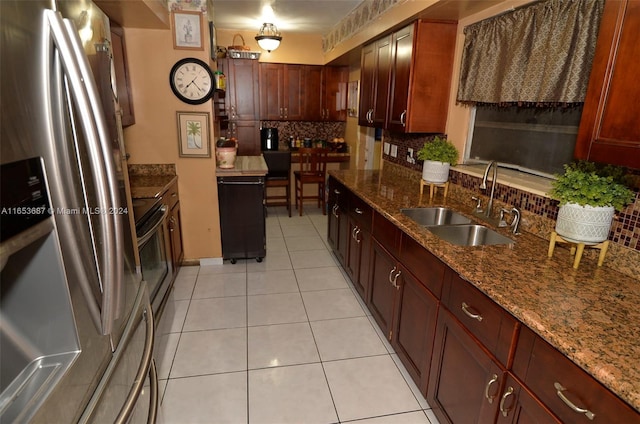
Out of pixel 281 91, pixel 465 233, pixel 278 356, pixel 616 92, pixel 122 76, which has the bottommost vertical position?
pixel 278 356

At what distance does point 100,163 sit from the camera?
0.74 metres

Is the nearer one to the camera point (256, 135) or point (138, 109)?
point (138, 109)

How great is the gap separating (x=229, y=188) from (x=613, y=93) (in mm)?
2796

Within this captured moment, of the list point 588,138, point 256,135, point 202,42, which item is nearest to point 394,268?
point 588,138

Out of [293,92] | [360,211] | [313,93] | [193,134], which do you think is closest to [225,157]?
[193,134]

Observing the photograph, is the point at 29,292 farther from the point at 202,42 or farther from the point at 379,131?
the point at 379,131

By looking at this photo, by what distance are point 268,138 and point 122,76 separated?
2.72m

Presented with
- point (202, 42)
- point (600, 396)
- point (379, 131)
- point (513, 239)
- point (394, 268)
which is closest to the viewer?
point (600, 396)

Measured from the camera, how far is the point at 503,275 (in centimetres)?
139

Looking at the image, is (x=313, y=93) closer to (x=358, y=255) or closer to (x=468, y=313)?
(x=358, y=255)

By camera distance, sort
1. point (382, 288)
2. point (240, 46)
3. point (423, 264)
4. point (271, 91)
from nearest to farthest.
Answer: point (423, 264)
point (382, 288)
point (240, 46)
point (271, 91)

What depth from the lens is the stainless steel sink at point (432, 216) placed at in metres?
2.33

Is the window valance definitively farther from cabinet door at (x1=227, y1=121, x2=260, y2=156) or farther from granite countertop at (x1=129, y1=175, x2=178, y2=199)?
cabinet door at (x1=227, y1=121, x2=260, y2=156)

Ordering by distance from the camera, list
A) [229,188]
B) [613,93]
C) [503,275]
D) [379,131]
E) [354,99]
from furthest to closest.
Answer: [354,99], [379,131], [229,188], [503,275], [613,93]
